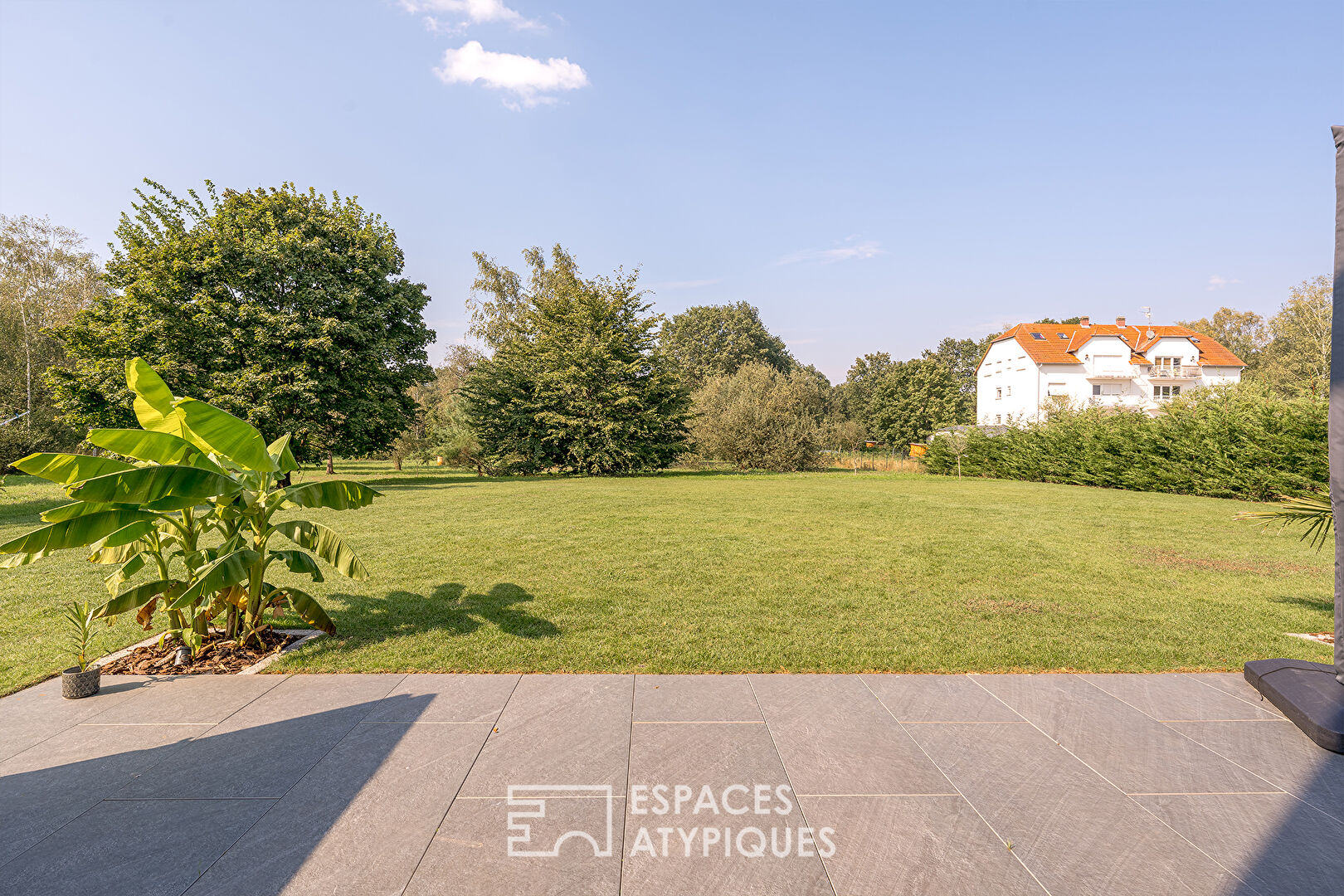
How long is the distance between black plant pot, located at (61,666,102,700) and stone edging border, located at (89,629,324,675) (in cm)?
39

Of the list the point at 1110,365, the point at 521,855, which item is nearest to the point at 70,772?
the point at 521,855

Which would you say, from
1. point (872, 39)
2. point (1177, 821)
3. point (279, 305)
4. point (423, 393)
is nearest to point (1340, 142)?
point (1177, 821)

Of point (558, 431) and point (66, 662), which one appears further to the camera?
point (558, 431)

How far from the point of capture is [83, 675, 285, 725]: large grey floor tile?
3904mm

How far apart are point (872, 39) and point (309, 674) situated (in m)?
18.6

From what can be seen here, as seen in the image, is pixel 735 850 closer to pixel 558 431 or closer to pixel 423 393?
pixel 558 431

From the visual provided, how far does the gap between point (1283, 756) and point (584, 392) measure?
28372 millimetres

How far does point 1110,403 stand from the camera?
47.0m

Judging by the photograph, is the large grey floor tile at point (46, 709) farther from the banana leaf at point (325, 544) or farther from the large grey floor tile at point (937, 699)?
the large grey floor tile at point (937, 699)

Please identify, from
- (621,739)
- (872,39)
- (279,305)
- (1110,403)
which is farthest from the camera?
(1110,403)

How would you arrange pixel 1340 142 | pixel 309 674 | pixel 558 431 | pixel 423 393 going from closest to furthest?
pixel 1340 142 < pixel 309 674 < pixel 558 431 < pixel 423 393

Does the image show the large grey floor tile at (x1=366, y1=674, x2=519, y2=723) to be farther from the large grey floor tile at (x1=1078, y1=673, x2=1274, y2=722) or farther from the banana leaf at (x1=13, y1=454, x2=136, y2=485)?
the large grey floor tile at (x1=1078, y1=673, x2=1274, y2=722)

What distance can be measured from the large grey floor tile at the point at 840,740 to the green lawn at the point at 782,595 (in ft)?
1.46

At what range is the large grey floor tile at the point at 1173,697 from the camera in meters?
4.02
